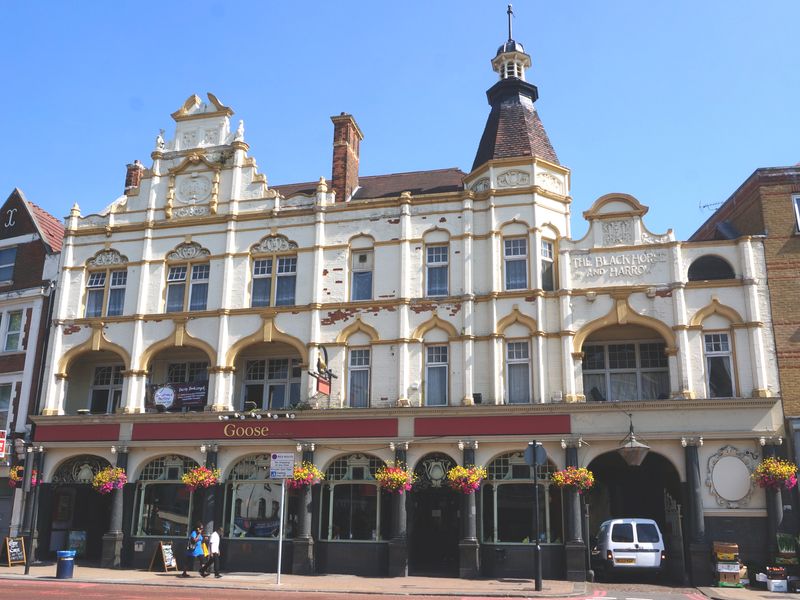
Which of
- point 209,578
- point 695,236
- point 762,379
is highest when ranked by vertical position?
point 695,236

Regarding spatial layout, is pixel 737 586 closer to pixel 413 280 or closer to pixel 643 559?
pixel 643 559

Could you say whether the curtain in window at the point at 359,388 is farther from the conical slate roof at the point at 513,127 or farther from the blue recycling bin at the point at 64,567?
the blue recycling bin at the point at 64,567

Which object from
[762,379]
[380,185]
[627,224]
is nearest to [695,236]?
[627,224]

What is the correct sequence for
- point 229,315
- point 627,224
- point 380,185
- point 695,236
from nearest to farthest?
1. point 627,224
2. point 229,315
3. point 380,185
4. point 695,236

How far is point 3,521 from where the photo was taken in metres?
29.9

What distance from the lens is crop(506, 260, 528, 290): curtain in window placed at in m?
27.1

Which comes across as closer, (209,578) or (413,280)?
(209,578)

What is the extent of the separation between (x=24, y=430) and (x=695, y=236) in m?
29.2

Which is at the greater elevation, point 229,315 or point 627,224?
point 627,224

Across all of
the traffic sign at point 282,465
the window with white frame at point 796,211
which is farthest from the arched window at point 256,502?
the window with white frame at point 796,211

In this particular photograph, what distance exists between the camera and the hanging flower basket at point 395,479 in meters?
25.0

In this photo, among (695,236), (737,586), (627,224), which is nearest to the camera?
(737,586)

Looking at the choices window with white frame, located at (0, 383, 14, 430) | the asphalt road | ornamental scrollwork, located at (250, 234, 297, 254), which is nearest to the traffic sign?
the asphalt road

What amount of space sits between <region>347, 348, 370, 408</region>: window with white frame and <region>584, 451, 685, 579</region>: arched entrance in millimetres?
8336
